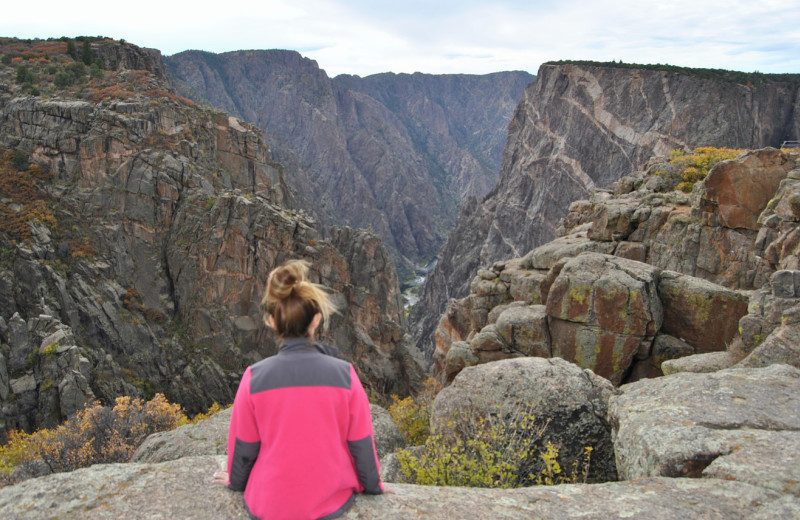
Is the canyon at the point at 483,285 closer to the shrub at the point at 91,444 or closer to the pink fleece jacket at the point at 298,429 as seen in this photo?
the pink fleece jacket at the point at 298,429

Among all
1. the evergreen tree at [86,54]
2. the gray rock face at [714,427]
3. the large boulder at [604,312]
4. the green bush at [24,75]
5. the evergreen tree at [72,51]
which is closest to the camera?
the gray rock face at [714,427]

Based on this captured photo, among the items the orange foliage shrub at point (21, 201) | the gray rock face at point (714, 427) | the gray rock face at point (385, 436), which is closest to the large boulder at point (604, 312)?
the gray rock face at point (714, 427)

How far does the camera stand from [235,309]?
172 ft

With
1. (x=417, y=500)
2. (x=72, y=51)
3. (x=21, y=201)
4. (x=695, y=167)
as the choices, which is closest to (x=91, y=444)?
(x=417, y=500)

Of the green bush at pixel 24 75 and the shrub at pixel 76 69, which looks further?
the shrub at pixel 76 69

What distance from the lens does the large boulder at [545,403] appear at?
7.66 meters

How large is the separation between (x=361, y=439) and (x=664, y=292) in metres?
11.9

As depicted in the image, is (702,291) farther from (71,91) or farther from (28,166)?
(71,91)

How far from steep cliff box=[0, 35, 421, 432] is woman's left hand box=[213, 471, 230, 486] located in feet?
131

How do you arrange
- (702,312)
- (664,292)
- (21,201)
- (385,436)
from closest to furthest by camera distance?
(385,436)
(702,312)
(664,292)
(21,201)

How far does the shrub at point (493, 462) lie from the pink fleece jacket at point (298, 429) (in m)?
2.32

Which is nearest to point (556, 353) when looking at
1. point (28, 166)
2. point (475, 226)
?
point (28, 166)

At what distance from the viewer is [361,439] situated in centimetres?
464

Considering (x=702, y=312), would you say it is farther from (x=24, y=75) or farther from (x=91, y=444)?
(x=24, y=75)
